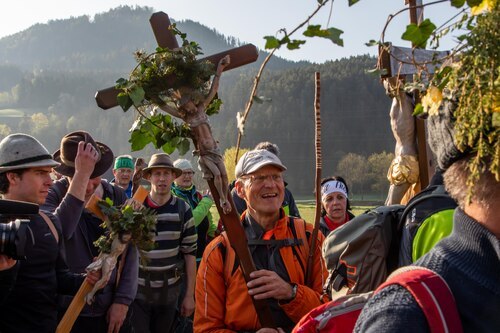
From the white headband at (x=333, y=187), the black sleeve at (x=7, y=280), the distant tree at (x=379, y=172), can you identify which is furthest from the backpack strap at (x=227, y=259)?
the distant tree at (x=379, y=172)

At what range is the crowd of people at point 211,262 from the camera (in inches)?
50.7

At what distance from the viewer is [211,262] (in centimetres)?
307

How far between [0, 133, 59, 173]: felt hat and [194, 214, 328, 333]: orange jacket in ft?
Result: 3.71

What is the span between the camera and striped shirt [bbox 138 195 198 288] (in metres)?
5.41

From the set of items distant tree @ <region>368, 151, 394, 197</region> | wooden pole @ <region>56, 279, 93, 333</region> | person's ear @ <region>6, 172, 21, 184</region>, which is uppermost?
person's ear @ <region>6, 172, 21, 184</region>

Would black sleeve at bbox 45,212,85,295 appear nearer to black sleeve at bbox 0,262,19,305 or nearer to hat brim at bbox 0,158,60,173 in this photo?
hat brim at bbox 0,158,60,173

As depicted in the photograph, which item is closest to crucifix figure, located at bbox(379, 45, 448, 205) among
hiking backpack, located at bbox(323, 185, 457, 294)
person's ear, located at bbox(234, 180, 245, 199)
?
person's ear, located at bbox(234, 180, 245, 199)

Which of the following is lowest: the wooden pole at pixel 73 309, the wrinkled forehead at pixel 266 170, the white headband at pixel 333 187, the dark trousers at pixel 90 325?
the dark trousers at pixel 90 325

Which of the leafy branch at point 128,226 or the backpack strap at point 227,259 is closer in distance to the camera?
the backpack strap at point 227,259

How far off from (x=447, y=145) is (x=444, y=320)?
43 cm

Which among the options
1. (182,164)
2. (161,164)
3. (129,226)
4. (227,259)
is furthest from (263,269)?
(182,164)

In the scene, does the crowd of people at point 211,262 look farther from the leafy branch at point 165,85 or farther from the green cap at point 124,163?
the green cap at point 124,163

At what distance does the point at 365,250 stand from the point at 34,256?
1870 mm

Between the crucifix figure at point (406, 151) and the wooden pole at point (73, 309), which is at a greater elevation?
the crucifix figure at point (406, 151)
